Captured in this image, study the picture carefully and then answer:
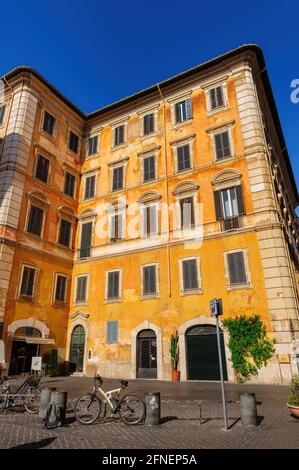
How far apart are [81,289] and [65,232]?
453 cm

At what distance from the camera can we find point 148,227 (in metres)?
21.9

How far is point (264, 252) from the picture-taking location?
56.4ft

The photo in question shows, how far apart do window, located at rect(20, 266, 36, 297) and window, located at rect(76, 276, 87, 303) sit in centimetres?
352

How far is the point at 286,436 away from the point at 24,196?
19729mm

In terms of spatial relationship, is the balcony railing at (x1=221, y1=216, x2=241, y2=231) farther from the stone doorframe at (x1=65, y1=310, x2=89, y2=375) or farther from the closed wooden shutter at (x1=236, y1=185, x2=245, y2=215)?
the stone doorframe at (x1=65, y1=310, x2=89, y2=375)

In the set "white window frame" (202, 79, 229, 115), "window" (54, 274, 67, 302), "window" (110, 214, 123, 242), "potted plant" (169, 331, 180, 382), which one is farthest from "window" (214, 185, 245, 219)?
"window" (54, 274, 67, 302)

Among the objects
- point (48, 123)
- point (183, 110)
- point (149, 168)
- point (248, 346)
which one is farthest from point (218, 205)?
point (48, 123)

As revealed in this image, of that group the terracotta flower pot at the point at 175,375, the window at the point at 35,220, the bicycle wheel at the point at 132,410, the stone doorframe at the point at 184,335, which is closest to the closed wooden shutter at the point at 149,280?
the stone doorframe at the point at 184,335

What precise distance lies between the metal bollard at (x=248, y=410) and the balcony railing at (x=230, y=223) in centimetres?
1206

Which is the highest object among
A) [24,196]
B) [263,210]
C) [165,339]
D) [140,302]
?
[24,196]

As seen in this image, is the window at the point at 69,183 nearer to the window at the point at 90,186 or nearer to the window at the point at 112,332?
the window at the point at 90,186

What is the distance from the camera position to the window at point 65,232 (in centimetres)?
2378
